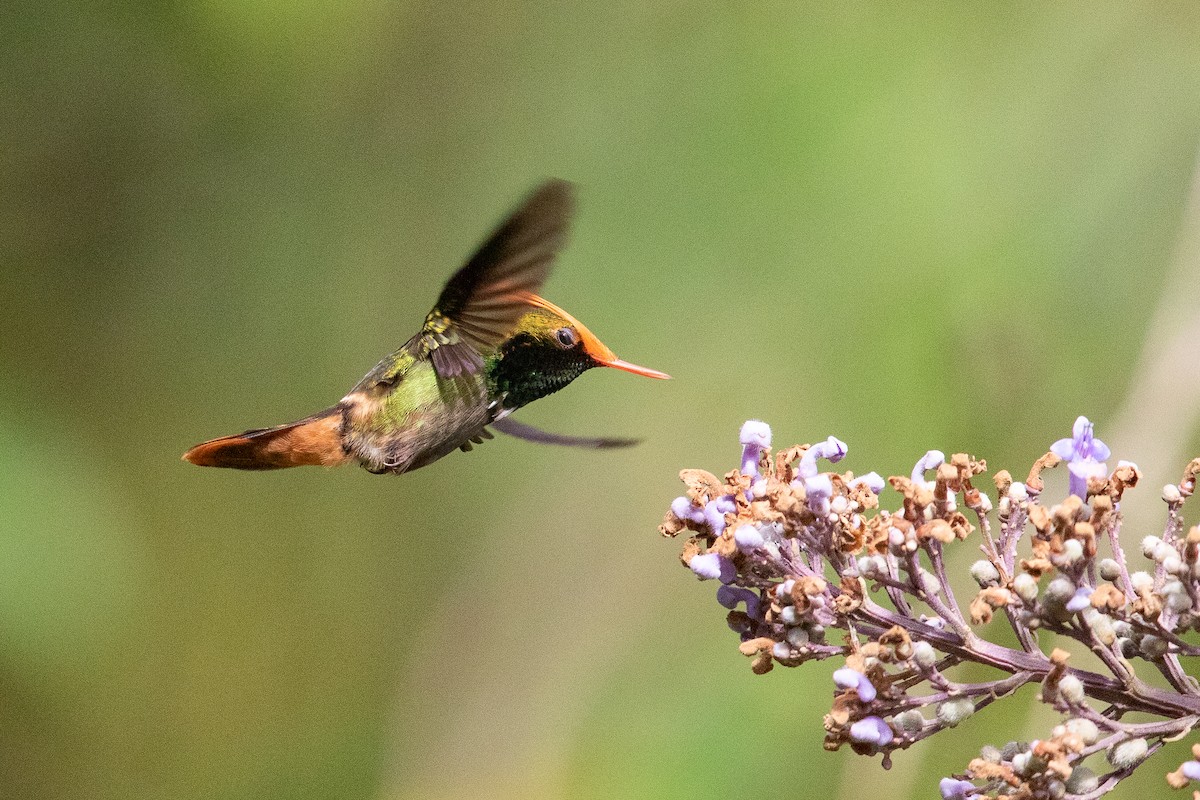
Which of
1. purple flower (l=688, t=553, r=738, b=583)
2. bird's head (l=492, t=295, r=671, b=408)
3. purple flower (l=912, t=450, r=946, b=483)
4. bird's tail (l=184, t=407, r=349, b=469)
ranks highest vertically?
bird's head (l=492, t=295, r=671, b=408)

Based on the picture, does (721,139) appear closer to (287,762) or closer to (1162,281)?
(1162,281)

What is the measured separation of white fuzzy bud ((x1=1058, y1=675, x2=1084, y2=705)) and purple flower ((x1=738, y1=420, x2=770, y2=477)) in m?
0.54

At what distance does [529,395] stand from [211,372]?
277 cm

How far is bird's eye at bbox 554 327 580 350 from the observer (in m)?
2.22

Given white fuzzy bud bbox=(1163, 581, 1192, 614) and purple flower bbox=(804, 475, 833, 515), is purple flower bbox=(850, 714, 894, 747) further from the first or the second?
white fuzzy bud bbox=(1163, 581, 1192, 614)

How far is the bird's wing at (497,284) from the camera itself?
188 cm

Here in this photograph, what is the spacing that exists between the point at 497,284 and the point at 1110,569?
1142 millimetres

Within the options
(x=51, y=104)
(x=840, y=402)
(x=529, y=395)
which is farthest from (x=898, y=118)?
(x=51, y=104)

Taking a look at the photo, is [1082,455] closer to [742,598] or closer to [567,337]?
[742,598]

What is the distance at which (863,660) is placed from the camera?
1544 mm

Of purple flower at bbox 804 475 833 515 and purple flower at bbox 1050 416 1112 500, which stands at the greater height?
purple flower at bbox 1050 416 1112 500

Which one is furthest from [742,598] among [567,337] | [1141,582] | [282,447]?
[282,447]

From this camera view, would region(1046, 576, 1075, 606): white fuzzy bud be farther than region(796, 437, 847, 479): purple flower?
No

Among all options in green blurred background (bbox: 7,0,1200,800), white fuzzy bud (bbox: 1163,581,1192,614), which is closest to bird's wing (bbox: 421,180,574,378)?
white fuzzy bud (bbox: 1163,581,1192,614)
